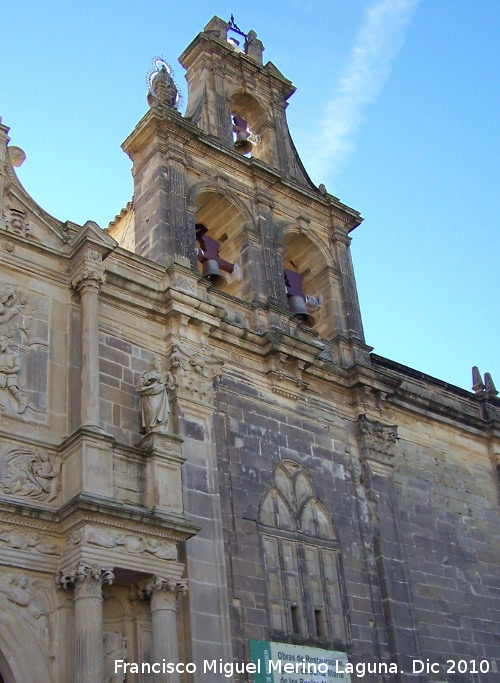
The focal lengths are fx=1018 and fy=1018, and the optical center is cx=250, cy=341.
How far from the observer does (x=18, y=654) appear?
1159 cm

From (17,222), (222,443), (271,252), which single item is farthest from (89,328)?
(271,252)

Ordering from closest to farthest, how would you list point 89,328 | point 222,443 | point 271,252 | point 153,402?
point 89,328, point 153,402, point 222,443, point 271,252

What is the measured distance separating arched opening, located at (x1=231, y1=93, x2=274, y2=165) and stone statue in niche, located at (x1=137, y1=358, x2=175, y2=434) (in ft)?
24.7

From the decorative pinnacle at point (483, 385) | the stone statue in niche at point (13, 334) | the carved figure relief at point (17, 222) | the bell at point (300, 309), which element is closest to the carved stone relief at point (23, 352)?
the stone statue in niche at point (13, 334)

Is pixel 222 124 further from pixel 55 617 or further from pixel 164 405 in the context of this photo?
pixel 55 617

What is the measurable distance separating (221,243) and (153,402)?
5.57 metres

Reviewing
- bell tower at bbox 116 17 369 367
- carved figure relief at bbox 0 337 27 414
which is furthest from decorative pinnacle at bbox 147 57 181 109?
carved figure relief at bbox 0 337 27 414

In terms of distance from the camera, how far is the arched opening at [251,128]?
20641mm

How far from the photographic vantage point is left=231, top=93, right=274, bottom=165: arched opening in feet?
67.7

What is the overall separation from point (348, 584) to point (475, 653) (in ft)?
10.5

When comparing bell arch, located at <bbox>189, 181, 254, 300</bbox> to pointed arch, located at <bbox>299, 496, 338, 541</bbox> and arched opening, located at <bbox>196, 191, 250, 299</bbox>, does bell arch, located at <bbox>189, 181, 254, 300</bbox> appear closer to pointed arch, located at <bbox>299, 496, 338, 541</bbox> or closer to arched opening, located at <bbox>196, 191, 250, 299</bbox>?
arched opening, located at <bbox>196, 191, 250, 299</bbox>

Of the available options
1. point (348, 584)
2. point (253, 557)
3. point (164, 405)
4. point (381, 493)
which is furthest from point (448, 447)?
point (164, 405)

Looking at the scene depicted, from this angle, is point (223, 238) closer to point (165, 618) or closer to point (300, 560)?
point (300, 560)

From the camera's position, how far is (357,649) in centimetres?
1544
